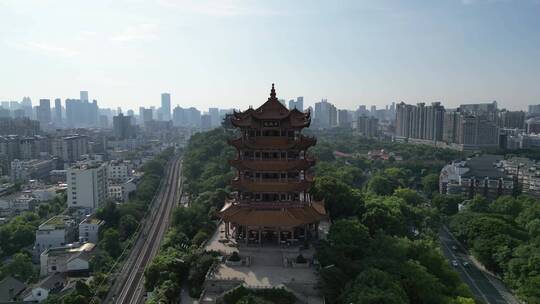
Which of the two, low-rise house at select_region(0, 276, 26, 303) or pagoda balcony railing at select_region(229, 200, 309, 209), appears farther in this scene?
low-rise house at select_region(0, 276, 26, 303)

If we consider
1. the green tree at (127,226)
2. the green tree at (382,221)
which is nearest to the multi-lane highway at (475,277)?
the green tree at (382,221)

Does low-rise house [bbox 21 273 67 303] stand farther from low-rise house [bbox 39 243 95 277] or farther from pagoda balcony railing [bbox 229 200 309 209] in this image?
pagoda balcony railing [bbox 229 200 309 209]

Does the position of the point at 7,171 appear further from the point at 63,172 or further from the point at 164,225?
the point at 164,225

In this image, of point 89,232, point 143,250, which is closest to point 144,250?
point 143,250

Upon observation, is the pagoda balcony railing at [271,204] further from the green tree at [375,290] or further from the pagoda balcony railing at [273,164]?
the green tree at [375,290]

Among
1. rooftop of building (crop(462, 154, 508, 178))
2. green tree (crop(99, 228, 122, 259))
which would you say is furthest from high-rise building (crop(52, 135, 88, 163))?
rooftop of building (crop(462, 154, 508, 178))

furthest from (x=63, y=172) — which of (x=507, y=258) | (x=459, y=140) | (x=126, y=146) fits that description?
(x=459, y=140)

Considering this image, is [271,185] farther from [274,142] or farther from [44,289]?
[44,289]
